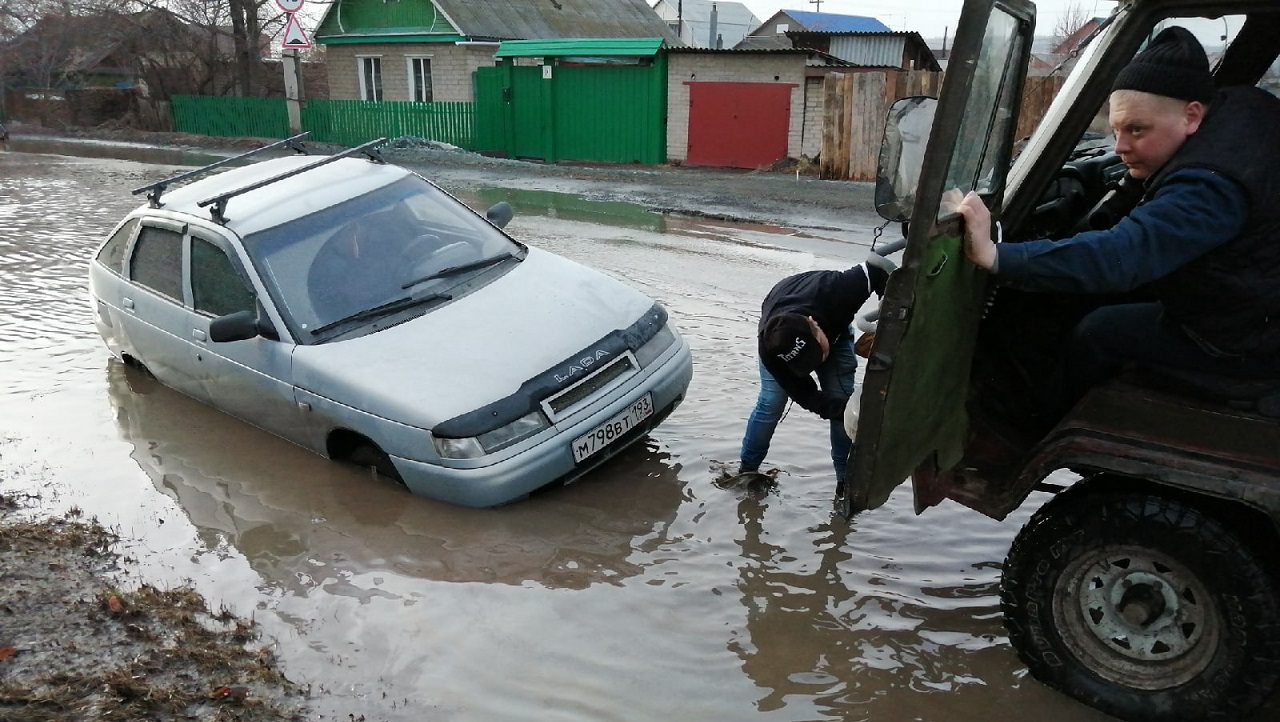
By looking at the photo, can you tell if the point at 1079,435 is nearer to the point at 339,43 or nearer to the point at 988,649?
the point at 988,649

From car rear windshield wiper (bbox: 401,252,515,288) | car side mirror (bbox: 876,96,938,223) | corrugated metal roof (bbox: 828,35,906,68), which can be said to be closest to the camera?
car side mirror (bbox: 876,96,938,223)

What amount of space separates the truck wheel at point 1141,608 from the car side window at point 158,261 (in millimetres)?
A: 5124

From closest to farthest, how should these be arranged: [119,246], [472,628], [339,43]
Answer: [472,628]
[119,246]
[339,43]

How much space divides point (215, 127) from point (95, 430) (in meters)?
29.8

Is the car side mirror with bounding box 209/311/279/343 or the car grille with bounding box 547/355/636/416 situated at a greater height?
the car side mirror with bounding box 209/311/279/343

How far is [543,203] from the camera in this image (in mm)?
16797

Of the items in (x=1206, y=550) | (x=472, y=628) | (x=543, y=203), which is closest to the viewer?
(x=1206, y=550)

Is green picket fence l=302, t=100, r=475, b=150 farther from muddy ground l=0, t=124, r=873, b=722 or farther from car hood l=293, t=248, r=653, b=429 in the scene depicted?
muddy ground l=0, t=124, r=873, b=722

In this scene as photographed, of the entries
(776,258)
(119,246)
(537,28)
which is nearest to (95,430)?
(119,246)

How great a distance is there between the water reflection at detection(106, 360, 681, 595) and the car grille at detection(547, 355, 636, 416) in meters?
0.55

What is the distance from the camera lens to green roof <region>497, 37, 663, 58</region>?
75.2 feet

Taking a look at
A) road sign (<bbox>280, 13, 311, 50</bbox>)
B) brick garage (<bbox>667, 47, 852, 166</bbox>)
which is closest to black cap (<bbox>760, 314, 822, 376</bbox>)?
brick garage (<bbox>667, 47, 852, 166</bbox>)

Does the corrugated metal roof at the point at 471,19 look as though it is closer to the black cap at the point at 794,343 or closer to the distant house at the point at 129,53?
the distant house at the point at 129,53

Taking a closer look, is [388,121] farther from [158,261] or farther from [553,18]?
[158,261]
